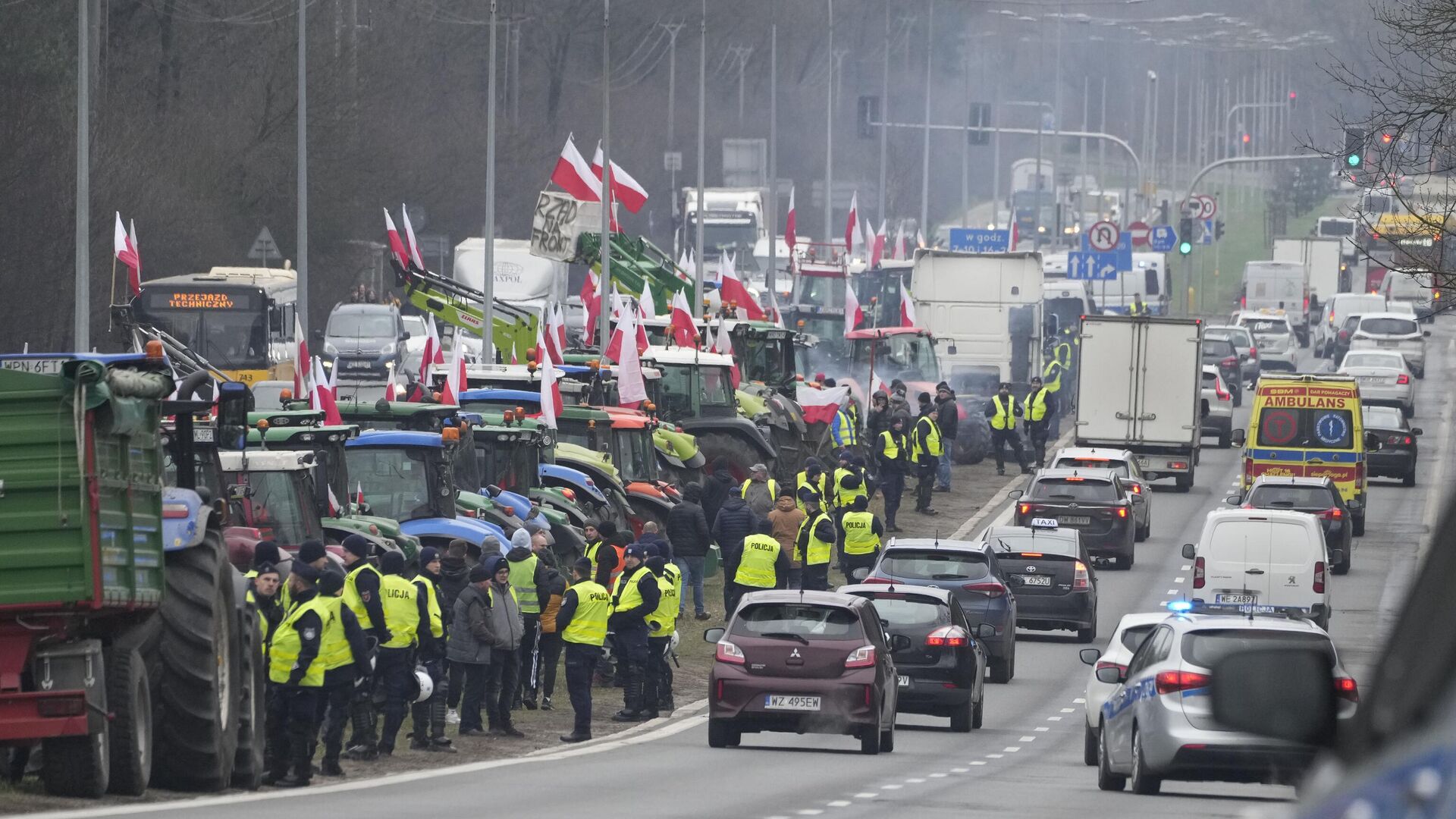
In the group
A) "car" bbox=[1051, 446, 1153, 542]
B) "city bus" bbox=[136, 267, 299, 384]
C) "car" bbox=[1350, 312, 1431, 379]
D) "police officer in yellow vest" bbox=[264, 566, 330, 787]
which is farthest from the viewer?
"car" bbox=[1350, 312, 1431, 379]

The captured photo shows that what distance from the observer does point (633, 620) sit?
20.3m

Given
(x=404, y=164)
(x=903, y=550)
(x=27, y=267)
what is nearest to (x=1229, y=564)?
(x=903, y=550)

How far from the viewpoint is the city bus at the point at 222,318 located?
41.5 metres

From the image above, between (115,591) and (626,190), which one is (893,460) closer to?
(626,190)

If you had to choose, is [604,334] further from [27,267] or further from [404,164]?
[404,164]

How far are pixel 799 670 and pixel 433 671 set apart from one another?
2.70 meters

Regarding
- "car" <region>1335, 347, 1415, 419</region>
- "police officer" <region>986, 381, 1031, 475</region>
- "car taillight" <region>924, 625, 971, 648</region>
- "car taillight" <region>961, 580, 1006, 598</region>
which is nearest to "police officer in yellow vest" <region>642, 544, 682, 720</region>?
"car taillight" <region>924, 625, 971, 648</region>

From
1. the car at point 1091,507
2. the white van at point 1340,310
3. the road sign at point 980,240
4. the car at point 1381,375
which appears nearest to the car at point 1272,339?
the white van at point 1340,310

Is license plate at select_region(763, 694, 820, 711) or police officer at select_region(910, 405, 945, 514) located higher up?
police officer at select_region(910, 405, 945, 514)

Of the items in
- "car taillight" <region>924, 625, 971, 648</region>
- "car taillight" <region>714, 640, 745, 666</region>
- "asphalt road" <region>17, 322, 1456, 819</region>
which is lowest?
"asphalt road" <region>17, 322, 1456, 819</region>

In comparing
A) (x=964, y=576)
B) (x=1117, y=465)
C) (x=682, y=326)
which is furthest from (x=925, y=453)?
(x=964, y=576)

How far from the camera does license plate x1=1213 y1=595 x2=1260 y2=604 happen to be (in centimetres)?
2705

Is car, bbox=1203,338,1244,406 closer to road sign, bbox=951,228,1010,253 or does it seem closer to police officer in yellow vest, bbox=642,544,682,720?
road sign, bbox=951,228,1010,253

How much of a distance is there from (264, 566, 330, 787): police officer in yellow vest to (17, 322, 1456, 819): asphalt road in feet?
1.25
